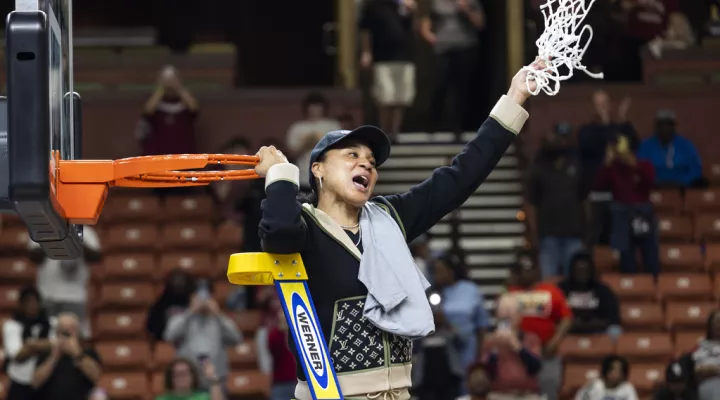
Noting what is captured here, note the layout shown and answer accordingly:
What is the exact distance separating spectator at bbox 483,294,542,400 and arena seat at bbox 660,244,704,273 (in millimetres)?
3494

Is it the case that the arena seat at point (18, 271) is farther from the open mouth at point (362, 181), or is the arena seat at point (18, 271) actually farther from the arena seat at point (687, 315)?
the open mouth at point (362, 181)

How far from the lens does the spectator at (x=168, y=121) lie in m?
15.7

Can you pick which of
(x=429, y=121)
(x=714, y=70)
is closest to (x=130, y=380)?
(x=429, y=121)

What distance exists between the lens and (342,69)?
18.1 metres

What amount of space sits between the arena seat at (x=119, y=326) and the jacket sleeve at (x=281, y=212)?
9.19 meters

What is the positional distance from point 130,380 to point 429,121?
18.6 feet

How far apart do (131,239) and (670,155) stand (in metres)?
5.44

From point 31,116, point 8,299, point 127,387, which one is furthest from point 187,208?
point 31,116

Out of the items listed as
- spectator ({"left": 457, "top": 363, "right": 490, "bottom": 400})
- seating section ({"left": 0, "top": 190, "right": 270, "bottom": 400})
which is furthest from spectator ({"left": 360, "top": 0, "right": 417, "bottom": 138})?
spectator ({"left": 457, "top": 363, "right": 490, "bottom": 400})

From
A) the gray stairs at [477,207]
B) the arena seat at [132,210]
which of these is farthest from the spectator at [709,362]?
the arena seat at [132,210]

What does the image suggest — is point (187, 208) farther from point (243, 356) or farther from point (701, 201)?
point (701, 201)

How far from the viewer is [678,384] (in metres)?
12.4

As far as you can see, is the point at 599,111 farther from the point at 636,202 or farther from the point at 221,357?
the point at 221,357

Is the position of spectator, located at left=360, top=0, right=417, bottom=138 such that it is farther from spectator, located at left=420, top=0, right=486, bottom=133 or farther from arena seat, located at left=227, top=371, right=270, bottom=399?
arena seat, located at left=227, top=371, right=270, bottom=399
